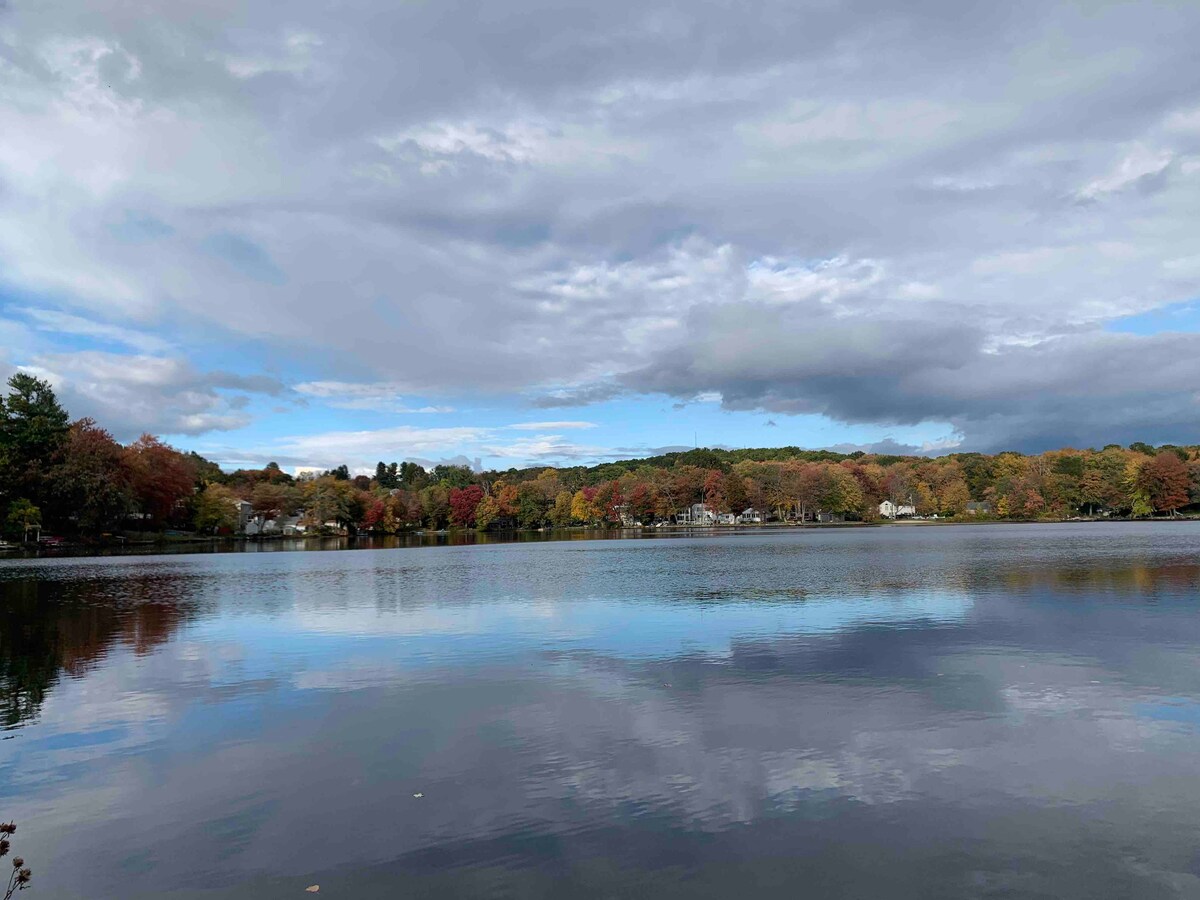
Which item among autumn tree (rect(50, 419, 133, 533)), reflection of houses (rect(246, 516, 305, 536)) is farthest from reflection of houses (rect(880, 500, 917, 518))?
autumn tree (rect(50, 419, 133, 533))

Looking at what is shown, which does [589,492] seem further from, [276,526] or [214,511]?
[214,511]

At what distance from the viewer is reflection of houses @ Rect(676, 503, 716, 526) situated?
506 feet

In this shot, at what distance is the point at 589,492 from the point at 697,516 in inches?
879

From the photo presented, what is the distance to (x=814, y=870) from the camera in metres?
6.70

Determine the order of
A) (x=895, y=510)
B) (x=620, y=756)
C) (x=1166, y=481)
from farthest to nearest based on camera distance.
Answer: (x=895, y=510), (x=1166, y=481), (x=620, y=756)

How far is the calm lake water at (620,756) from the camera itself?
683 cm

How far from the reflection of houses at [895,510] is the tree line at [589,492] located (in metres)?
3.26

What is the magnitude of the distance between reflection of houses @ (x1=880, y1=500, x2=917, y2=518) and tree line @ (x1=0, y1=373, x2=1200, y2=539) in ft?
10.7

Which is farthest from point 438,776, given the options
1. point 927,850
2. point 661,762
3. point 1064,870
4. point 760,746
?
point 1064,870

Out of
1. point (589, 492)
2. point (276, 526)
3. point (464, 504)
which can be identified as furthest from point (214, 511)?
point (589, 492)

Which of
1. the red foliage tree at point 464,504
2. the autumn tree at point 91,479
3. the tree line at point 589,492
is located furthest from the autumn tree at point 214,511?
the red foliage tree at point 464,504

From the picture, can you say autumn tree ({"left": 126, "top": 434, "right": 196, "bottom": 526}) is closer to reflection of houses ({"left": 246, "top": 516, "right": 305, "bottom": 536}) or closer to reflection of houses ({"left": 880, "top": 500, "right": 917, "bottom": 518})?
reflection of houses ({"left": 246, "top": 516, "right": 305, "bottom": 536})

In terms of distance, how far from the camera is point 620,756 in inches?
383

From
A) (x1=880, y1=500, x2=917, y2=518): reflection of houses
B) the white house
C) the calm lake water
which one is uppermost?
the white house
